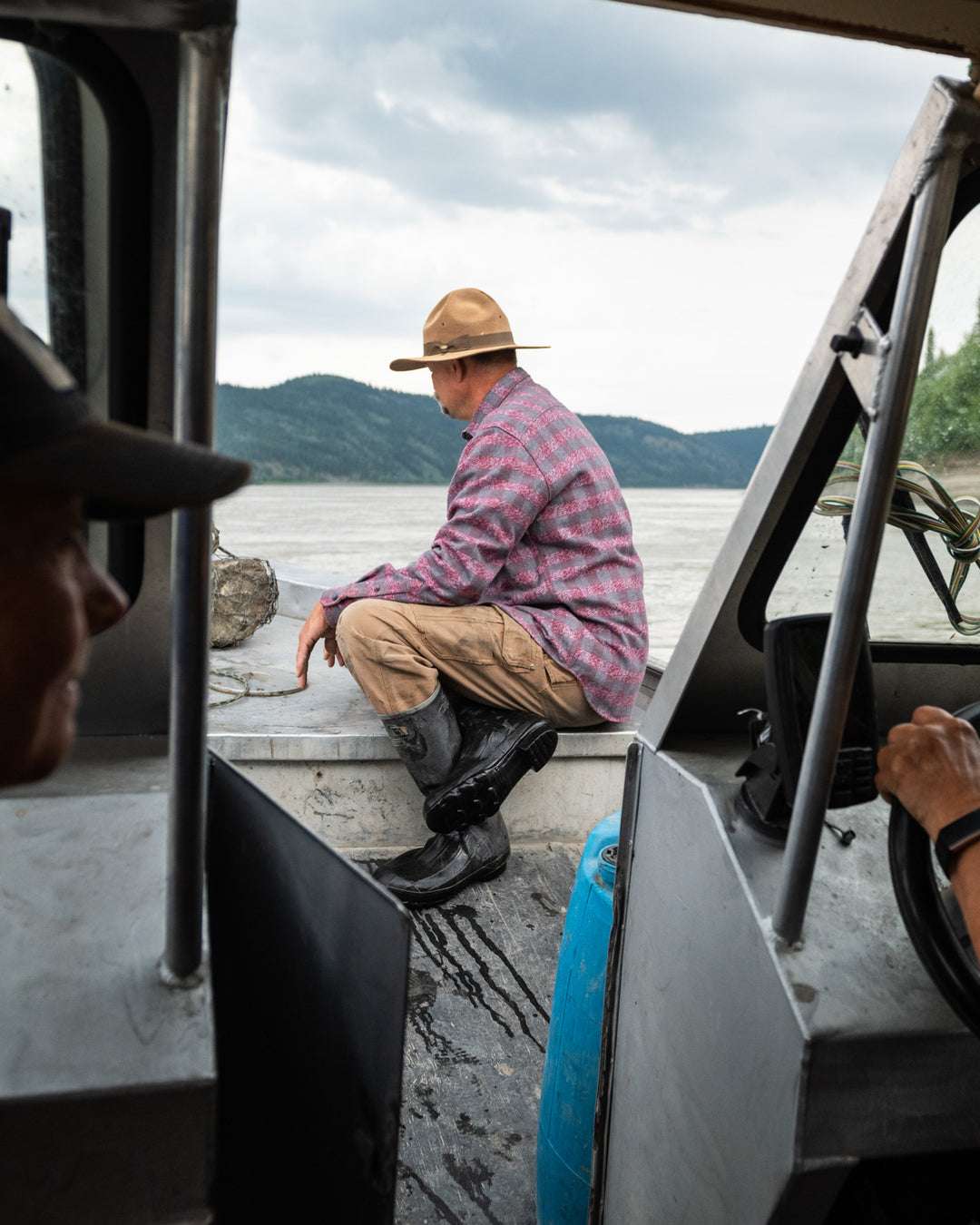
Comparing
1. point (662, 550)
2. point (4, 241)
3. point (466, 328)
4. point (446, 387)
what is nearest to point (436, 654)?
point (446, 387)

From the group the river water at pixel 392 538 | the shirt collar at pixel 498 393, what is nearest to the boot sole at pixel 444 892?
the shirt collar at pixel 498 393

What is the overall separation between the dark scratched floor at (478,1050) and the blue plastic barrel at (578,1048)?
18 centimetres

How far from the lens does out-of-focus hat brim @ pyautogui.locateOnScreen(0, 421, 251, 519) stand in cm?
52

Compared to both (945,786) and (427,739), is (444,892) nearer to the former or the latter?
(427,739)

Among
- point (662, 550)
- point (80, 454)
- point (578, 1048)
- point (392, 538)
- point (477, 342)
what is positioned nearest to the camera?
point (80, 454)

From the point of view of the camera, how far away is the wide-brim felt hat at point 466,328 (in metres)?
3.08

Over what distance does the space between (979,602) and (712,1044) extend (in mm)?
682

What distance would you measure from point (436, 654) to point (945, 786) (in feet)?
6.62

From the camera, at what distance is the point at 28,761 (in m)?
0.58

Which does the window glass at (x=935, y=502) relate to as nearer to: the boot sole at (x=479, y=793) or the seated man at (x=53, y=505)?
the seated man at (x=53, y=505)

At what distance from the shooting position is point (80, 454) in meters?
0.53

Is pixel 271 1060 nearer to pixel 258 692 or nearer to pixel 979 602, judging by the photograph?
pixel 979 602

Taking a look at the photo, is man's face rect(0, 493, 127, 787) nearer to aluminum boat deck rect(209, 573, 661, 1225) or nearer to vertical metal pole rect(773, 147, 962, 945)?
vertical metal pole rect(773, 147, 962, 945)

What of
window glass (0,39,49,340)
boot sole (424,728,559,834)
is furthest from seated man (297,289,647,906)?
window glass (0,39,49,340)
